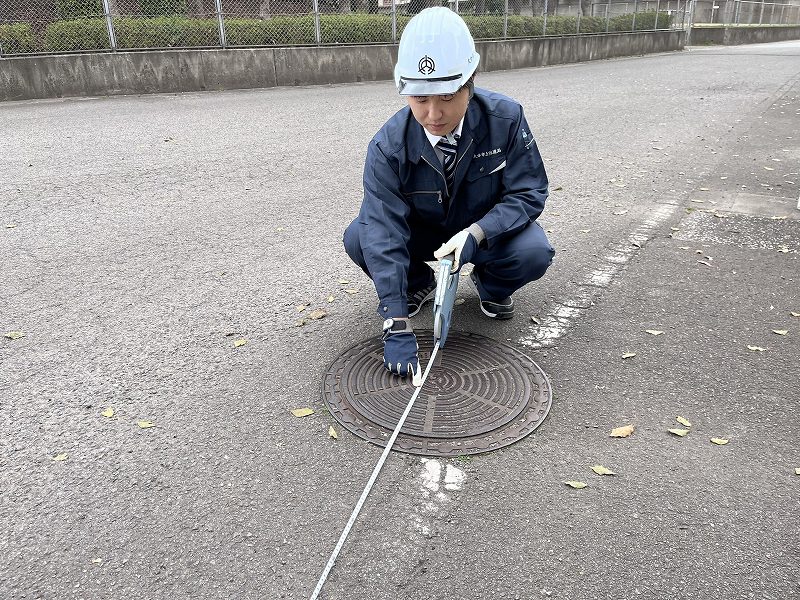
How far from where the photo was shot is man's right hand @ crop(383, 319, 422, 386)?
2.87 meters

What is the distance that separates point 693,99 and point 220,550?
11.9 m

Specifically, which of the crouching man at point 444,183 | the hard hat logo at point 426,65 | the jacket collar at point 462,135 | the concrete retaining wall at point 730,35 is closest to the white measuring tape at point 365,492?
the crouching man at point 444,183

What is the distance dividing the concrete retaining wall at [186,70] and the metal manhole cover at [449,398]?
33.6ft

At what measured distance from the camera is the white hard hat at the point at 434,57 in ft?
8.42

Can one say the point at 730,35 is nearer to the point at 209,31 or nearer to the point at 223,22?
the point at 223,22

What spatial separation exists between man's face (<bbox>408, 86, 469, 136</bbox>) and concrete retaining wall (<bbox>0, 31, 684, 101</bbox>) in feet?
34.1

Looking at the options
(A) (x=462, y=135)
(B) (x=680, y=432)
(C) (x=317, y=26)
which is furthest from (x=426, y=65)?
(C) (x=317, y=26)

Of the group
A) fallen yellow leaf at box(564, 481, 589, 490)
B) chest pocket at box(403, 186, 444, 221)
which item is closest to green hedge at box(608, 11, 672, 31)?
chest pocket at box(403, 186, 444, 221)

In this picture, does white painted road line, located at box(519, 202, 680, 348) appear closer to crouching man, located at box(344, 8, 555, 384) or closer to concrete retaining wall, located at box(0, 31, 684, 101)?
crouching man, located at box(344, 8, 555, 384)

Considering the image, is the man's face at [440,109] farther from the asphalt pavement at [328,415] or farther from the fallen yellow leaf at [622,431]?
the fallen yellow leaf at [622,431]

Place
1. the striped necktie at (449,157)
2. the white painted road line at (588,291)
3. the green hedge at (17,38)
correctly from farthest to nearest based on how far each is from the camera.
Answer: the green hedge at (17,38)
the white painted road line at (588,291)
the striped necktie at (449,157)

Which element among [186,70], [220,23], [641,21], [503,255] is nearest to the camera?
[503,255]

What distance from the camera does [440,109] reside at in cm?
270

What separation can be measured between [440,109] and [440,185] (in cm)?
43
